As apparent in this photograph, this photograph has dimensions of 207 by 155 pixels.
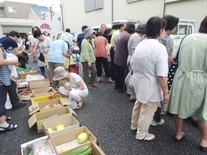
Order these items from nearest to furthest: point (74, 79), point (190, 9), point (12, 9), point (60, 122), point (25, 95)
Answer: point (60, 122), point (74, 79), point (25, 95), point (190, 9), point (12, 9)

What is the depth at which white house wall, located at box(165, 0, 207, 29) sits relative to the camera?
5.52 metres

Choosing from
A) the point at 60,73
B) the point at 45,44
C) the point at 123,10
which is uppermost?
the point at 123,10

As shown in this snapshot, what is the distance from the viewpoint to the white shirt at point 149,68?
1.38m

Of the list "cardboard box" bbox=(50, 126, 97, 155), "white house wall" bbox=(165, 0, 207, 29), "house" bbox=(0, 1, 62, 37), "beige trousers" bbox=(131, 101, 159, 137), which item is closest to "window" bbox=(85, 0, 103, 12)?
"house" bbox=(0, 1, 62, 37)

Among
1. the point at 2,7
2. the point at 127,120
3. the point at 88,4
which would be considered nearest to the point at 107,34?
the point at 127,120

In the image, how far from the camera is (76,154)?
125cm

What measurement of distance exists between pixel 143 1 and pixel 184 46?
6.98 metres

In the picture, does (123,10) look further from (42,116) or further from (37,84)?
(42,116)

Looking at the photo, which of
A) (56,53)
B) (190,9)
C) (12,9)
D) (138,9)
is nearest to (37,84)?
(56,53)

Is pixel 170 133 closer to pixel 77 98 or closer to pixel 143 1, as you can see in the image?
pixel 77 98

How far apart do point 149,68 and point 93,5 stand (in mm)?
10253

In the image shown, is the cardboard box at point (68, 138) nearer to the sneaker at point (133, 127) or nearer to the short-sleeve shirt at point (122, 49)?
the sneaker at point (133, 127)

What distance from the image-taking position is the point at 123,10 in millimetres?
8438

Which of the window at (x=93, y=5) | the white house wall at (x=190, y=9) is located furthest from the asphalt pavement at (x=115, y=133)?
the window at (x=93, y=5)
